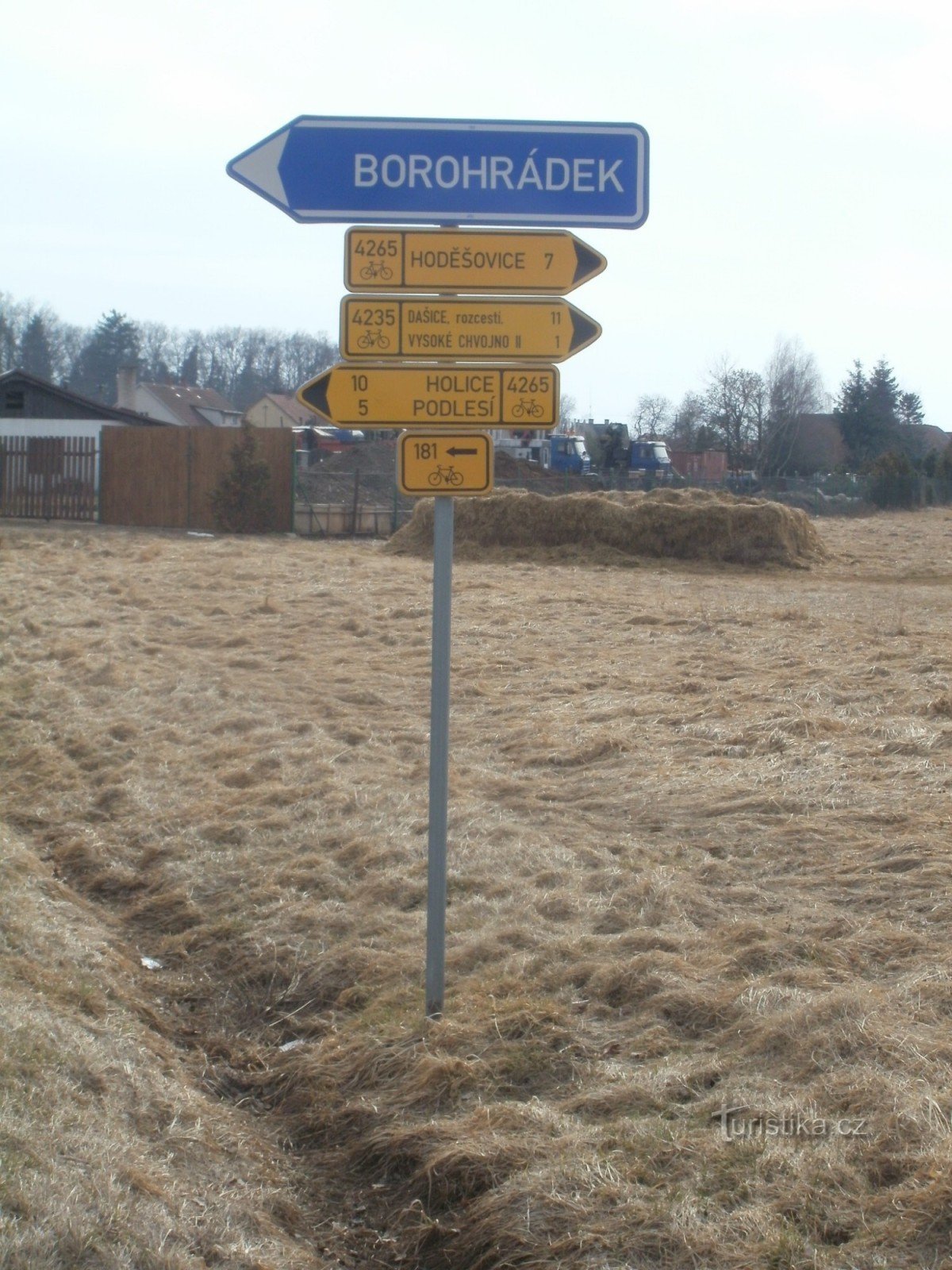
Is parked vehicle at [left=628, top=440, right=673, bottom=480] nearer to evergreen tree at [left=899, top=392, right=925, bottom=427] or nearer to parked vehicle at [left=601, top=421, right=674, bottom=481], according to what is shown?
parked vehicle at [left=601, top=421, right=674, bottom=481]

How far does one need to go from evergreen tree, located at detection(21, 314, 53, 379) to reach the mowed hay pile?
85142 millimetres

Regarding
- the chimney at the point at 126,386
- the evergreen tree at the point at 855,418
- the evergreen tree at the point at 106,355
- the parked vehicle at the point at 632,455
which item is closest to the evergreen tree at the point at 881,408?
the evergreen tree at the point at 855,418

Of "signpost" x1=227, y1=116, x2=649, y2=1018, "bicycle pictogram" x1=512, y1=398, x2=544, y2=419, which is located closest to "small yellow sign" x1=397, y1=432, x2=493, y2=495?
"signpost" x1=227, y1=116, x2=649, y2=1018

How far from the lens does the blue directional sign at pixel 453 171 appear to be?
454 centimetres

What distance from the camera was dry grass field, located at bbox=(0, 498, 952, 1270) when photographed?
340cm

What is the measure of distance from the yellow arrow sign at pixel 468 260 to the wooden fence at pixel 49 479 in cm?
2612

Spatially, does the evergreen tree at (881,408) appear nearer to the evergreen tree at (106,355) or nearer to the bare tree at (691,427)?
the bare tree at (691,427)

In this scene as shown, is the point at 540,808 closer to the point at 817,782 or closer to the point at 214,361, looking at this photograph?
the point at 817,782

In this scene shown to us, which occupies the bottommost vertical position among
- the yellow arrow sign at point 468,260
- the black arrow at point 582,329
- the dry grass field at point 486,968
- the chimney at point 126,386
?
the dry grass field at point 486,968

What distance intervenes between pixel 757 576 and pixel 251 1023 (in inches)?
692

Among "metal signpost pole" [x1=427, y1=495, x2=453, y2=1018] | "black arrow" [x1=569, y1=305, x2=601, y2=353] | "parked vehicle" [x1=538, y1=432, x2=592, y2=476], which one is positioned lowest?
"metal signpost pole" [x1=427, y1=495, x2=453, y2=1018]

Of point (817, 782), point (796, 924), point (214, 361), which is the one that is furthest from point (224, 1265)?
point (214, 361)

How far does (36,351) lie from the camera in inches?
4023

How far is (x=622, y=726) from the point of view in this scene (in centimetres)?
870
